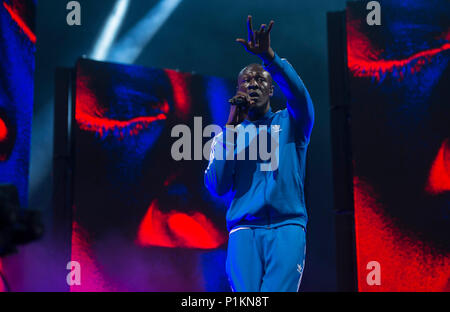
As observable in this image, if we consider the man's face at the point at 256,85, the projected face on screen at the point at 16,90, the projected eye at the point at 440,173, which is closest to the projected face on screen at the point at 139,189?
the projected face on screen at the point at 16,90

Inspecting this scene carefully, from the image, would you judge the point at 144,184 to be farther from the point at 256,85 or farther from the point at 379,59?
the point at 256,85

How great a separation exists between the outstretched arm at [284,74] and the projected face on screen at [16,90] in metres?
2.61

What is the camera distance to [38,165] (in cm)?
724

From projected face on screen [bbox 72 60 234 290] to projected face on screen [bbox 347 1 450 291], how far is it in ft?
5.99

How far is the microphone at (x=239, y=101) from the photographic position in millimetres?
3668

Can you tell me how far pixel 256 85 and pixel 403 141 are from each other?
2.78m

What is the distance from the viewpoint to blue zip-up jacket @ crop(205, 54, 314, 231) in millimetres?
3621

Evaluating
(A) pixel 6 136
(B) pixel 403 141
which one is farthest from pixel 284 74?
(B) pixel 403 141

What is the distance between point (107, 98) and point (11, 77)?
58.7 inches

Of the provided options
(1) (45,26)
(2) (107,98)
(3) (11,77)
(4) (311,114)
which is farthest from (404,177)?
(1) (45,26)

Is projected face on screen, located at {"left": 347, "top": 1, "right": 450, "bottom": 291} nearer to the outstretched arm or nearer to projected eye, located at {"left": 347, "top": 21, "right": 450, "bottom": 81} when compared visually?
projected eye, located at {"left": 347, "top": 21, "right": 450, "bottom": 81}

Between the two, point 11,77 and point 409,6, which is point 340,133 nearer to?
point 409,6

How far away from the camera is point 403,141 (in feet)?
20.2

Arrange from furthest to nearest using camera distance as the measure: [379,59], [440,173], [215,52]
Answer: [215,52]
[379,59]
[440,173]
